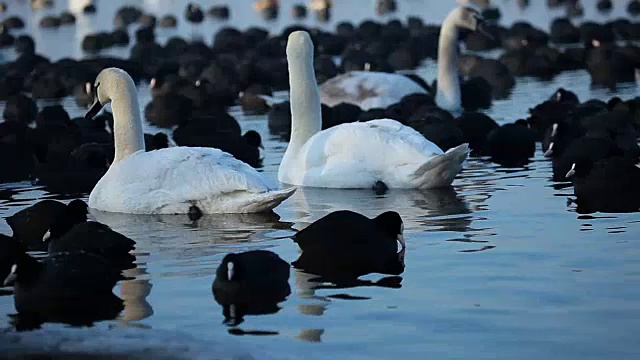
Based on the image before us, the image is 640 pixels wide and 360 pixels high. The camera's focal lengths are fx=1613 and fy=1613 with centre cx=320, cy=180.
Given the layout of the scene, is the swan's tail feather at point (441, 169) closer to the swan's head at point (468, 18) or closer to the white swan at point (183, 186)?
the white swan at point (183, 186)

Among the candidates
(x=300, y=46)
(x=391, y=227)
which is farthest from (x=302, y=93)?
(x=391, y=227)

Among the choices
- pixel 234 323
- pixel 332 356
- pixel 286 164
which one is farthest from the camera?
pixel 286 164

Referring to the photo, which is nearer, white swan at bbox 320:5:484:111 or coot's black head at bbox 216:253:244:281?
coot's black head at bbox 216:253:244:281

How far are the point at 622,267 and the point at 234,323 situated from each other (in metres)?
2.81

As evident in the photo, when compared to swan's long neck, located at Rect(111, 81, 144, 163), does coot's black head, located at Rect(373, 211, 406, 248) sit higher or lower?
lower

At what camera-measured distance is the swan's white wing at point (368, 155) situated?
1485 cm

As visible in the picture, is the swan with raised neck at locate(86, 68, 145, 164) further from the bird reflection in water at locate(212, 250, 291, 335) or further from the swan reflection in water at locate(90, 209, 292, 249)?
the bird reflection in water at locate(212, 250, 291, 335)

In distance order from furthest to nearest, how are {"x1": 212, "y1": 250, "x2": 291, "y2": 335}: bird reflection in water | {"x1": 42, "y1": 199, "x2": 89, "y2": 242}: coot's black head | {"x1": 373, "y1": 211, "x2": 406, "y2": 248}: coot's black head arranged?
{"x1": 42, "y1": 199, "x2": 89, "y2": 242}: coot's black head < {"x1": 373, "y1": 211, "x2": 406, "y2": 248}: coot's black head < {"x1": 212, "y1": 250, "x2": 291, "y2": 335}: bird reflection in water

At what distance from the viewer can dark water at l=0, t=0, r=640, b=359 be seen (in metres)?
8.70

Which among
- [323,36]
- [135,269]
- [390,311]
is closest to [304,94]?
[135,269]

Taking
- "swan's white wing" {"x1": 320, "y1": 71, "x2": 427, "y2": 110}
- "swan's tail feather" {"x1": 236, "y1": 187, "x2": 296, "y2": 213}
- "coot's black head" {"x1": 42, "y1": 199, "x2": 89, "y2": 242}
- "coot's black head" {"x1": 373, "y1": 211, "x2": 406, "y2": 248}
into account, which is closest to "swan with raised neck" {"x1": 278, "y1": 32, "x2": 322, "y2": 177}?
"swan's tail feather" {"x1": 236, "y1": 187, "x2": 296, "y2": 213}

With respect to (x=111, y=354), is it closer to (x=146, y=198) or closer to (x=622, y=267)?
(x=622, y=267)

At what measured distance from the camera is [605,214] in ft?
42.8

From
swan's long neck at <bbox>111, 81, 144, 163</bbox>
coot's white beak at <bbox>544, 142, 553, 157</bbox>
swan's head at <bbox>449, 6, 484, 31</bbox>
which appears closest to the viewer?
swan's long neck at <bbox>111, 81, 144, 163</bbox>
